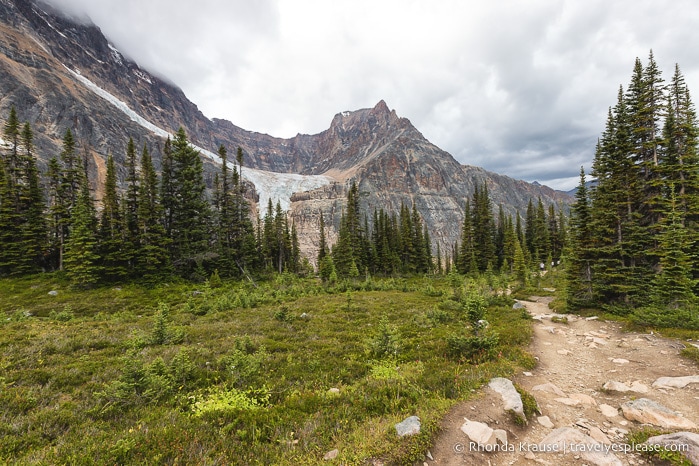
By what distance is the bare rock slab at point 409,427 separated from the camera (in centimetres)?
536

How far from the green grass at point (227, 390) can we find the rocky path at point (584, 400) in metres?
0.58

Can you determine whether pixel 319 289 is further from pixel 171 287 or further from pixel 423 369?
pixel 423 369

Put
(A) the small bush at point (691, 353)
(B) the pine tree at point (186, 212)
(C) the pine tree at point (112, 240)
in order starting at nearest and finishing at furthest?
(A) the small bush at point (691, 353), (C) the pine tree at point (112, 240), (B) the pine tree at point (186, 212)

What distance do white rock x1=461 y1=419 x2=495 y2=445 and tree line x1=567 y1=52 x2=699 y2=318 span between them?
1635 centimetres

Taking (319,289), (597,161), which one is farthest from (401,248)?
(597,161)

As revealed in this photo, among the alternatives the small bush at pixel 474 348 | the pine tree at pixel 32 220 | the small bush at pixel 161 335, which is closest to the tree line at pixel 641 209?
the small bush at pixel 474 348

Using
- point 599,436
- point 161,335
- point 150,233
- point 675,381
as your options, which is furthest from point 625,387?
point 150,233

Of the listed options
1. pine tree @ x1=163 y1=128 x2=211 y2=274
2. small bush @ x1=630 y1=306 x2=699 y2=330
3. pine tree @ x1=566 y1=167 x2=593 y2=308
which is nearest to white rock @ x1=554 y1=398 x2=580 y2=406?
small bush @ x1=630 y1=306 x2=699 y2=330

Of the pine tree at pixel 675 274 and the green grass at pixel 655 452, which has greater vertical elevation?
the pine tree at pixel 675 274

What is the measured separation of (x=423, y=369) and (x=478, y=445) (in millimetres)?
3705

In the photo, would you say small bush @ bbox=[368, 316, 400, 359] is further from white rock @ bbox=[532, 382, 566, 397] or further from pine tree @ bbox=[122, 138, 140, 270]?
pine tree @ bbox=[122, 138, 140, 270]

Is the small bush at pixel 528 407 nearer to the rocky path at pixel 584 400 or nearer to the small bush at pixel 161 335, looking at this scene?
the rocky path at pixel 584 400

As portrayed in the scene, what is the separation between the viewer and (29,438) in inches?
205

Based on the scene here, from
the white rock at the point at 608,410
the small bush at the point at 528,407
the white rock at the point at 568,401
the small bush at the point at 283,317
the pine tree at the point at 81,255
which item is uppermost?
the pine tree at the point at 81,255
